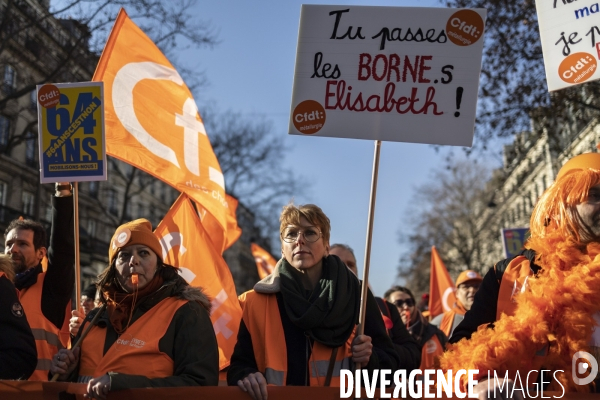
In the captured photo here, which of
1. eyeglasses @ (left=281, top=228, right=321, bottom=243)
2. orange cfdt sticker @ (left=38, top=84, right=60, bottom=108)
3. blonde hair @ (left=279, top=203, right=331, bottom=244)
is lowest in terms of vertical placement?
eyeglasses @ (left=281, top=228, right=321, bottom=243)

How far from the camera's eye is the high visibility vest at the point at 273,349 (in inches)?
138

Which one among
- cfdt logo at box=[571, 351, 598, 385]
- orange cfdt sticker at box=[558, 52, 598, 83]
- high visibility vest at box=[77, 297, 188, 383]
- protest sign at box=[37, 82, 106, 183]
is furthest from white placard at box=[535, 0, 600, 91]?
protest sign at box=[37, 82, 106, 183]

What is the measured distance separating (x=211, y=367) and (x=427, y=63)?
73.2 inches

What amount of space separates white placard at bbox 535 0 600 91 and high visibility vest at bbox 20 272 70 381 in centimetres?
323

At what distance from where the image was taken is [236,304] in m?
6.09

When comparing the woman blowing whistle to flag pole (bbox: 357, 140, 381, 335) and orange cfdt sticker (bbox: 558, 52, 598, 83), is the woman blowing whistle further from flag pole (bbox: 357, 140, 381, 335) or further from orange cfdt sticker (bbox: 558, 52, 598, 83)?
orange cfdt sticker (bbox: 558, 52, 598, 83)

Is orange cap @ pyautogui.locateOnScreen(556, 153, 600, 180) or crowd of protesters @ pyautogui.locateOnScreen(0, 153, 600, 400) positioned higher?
orange cap @ pyautogui.locateOnScreen(556, 153, 600, 180)

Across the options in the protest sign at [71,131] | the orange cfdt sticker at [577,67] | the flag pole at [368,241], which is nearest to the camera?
the flag pole at [368,241]

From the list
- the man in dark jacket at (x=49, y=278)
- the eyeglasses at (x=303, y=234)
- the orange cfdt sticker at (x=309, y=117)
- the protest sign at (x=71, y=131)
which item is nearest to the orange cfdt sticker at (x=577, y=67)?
the orange cfdt sticker at (x=309, y=117)

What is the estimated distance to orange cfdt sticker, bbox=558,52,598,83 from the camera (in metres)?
4.14

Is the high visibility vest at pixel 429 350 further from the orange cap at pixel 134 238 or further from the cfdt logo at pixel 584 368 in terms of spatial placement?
the cfdt logo at pixel 584 368

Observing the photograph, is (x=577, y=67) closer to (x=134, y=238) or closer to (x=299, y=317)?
(x=299, y=317)

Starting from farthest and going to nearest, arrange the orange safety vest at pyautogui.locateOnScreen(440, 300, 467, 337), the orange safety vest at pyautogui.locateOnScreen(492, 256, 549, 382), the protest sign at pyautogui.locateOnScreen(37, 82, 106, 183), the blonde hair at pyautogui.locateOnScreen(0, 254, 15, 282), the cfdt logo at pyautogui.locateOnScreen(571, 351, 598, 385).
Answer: the orange safety vest at pyautogui.locateOnScreen(440, 300, 467, 337), the protest sign at pyautogui.locateOnScreen(37, 82, 106, 183), the blonde hair at pyautogui.locateOnScreen(0, 254, 15, 282), the orange safety vest at pyautogui.locateOnScreen(492, 256, 549, 382), the cfdt logo at pyautogui.locateOnScreen(571, 351, 598, 385)

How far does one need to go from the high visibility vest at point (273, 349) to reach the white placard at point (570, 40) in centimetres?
198
